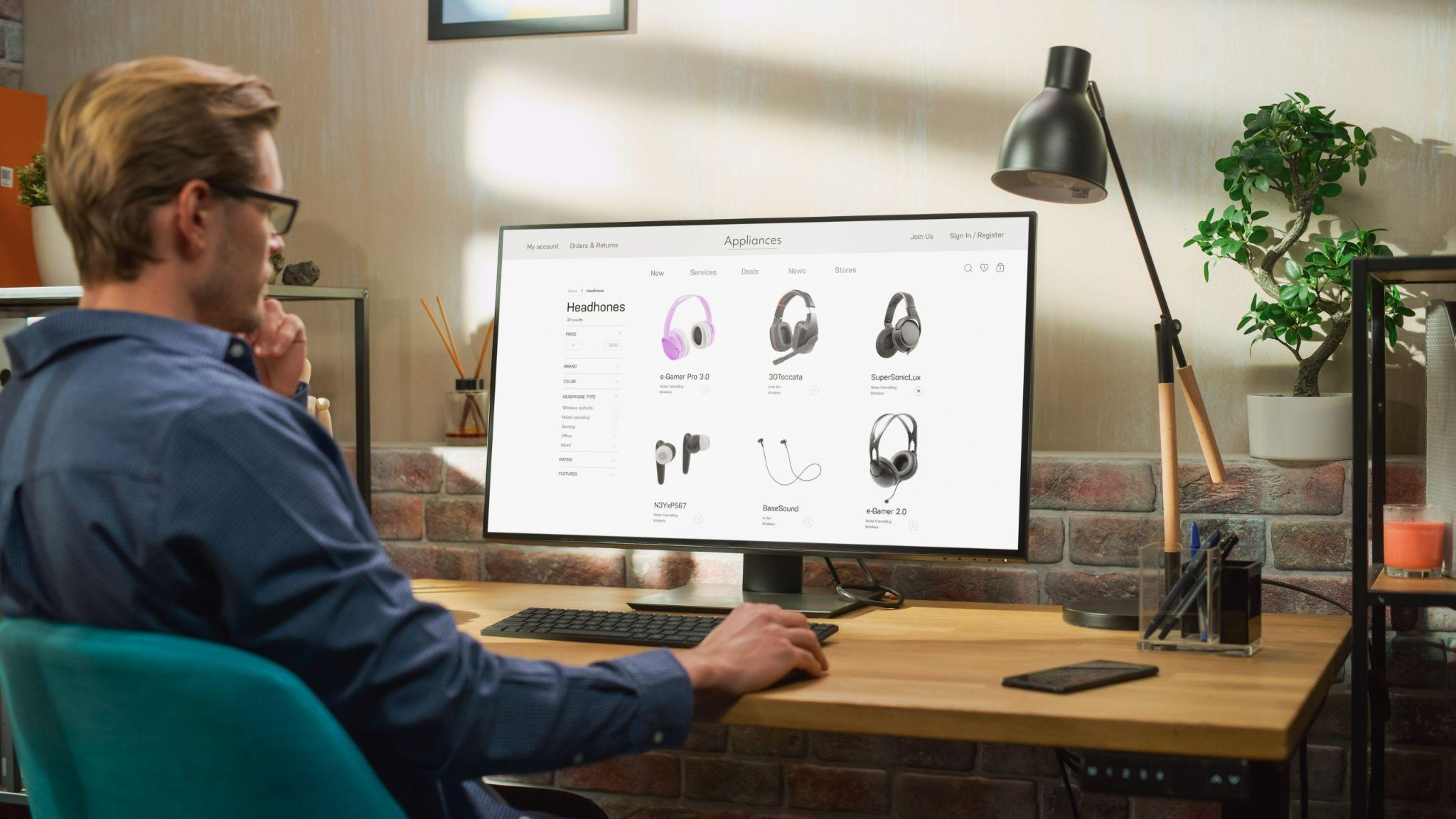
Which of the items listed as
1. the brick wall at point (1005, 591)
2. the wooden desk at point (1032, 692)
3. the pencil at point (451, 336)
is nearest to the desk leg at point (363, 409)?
the brick wall at point (1005, 591)

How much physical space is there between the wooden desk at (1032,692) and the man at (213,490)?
→ 203 millimetres

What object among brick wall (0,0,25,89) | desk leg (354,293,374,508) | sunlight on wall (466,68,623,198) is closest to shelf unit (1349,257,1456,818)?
sunlight on wall (466,68,623,198)

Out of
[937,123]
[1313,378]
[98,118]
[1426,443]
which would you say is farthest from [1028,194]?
[98,118]

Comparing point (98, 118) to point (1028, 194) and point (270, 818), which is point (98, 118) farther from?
point (1028, 194)

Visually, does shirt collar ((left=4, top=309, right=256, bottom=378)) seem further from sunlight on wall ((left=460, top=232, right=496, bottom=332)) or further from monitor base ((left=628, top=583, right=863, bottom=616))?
sunlight on wall ((left=460, top=232, right=496, bottom=332))

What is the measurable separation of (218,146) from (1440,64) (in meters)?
1.68

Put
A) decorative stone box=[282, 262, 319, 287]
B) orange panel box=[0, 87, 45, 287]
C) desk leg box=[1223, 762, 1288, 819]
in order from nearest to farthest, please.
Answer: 1. desk leg box=[1223, 762, 1288, 819]
2. decorative stone box=[282, 262, 319, 287]
3. orange panel box=[0, 87, 45, 287]

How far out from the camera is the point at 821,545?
1.73m

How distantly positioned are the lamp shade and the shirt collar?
3.48ft

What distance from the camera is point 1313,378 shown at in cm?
178

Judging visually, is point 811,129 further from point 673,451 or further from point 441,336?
point 441,336

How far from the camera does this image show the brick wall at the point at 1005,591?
1786 mm

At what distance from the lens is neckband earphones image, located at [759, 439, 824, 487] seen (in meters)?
1.74

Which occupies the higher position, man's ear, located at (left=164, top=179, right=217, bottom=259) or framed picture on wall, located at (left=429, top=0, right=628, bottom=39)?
framed picture on wall, located at (left=429, top=0, right=628, bottom=39)
